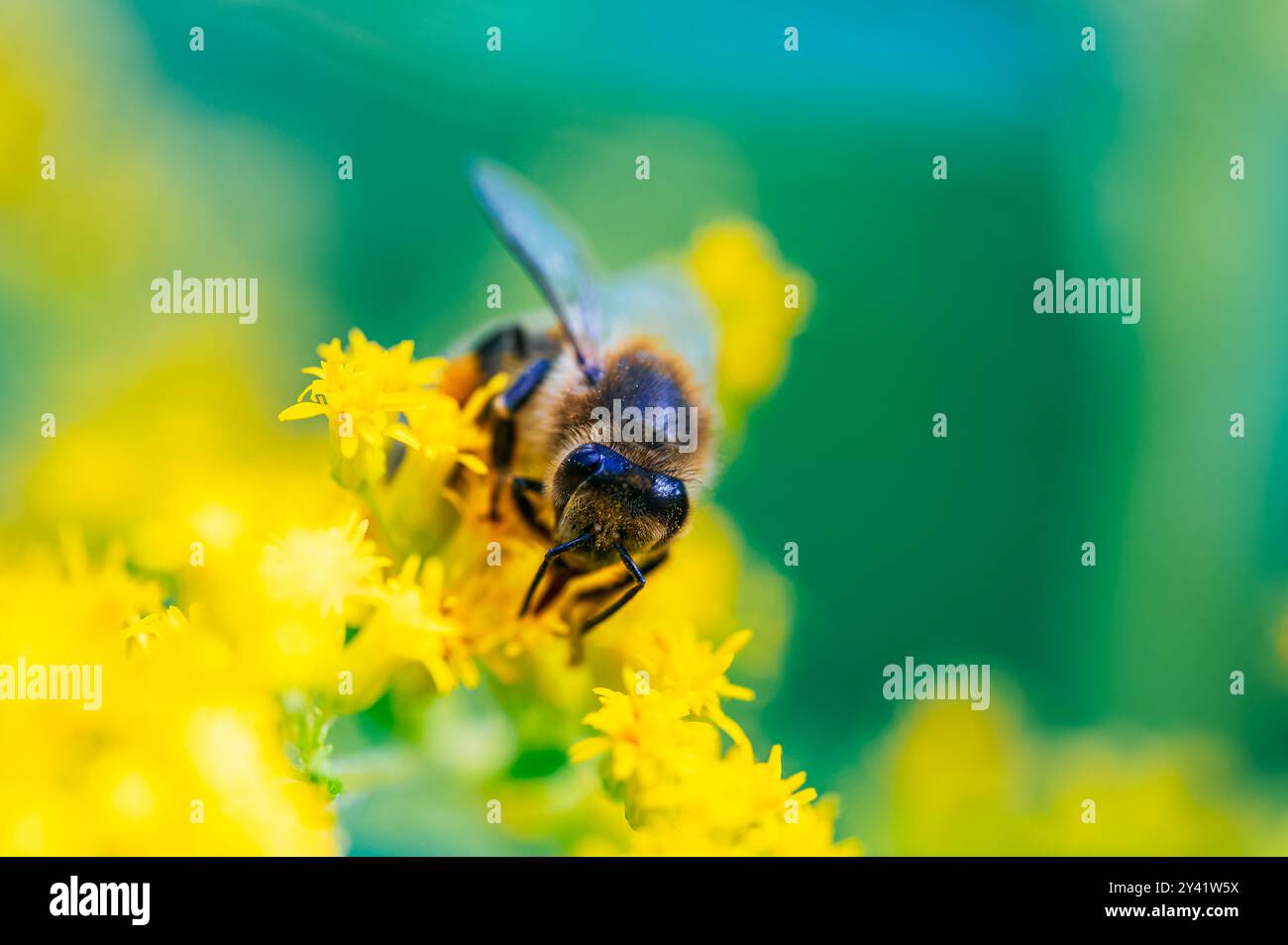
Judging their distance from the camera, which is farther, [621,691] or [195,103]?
[195,103]

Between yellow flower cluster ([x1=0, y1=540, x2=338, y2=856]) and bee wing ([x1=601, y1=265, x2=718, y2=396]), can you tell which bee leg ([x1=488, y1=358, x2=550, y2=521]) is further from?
yellow flower cluster ([x1=0, y1=540, x2=338, y2=856])


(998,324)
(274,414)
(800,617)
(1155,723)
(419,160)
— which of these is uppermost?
(419,160)

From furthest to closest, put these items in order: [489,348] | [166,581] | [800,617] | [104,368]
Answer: [800,617] → [104,368] → [489,348] → [166,581]

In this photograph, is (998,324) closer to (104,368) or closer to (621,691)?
(621,691)

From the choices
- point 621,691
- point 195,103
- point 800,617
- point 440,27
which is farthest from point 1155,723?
point 195,103

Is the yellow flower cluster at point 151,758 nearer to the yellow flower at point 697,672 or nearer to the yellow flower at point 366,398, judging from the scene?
the yellow flower at point 366,398

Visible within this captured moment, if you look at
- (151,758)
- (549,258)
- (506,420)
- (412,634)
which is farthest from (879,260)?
(151,758)
